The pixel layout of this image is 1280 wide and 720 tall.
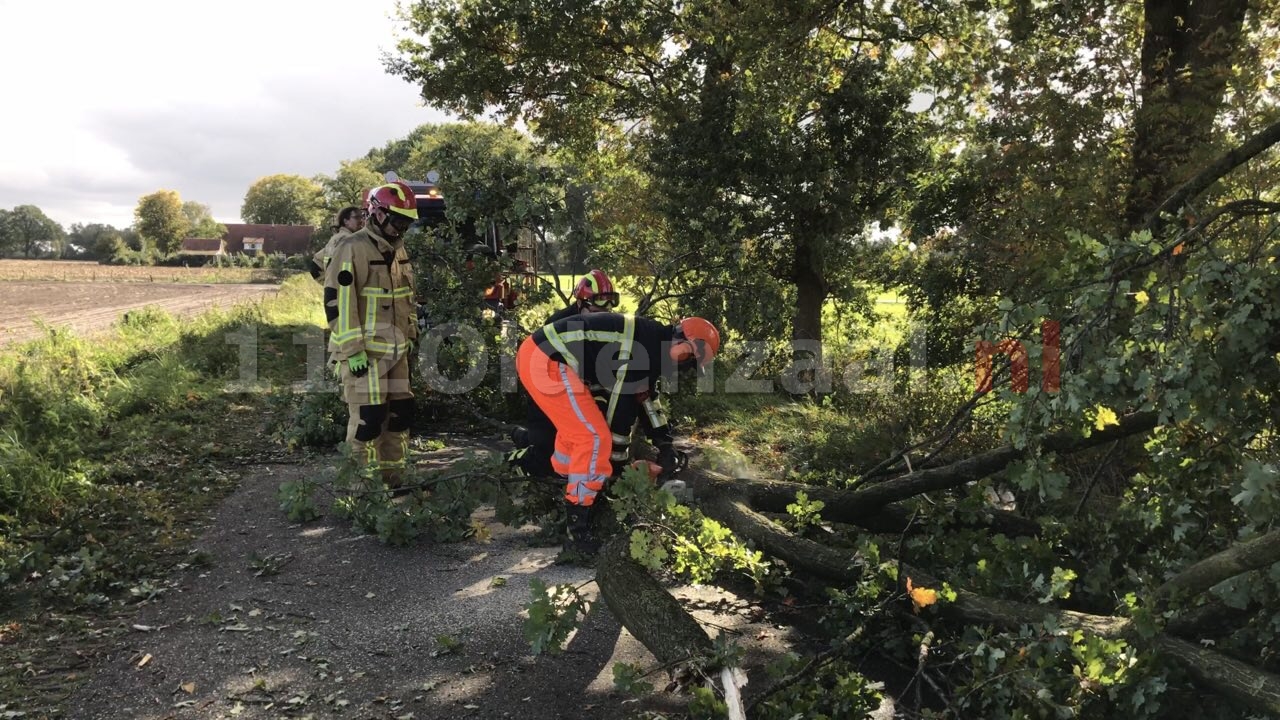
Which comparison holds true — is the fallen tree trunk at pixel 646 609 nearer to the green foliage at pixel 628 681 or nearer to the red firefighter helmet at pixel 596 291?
the green foliage at pixel 628 681

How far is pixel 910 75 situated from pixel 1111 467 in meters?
5.78

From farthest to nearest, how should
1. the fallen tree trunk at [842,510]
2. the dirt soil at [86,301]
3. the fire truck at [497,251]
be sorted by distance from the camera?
the dirt soil at [86,301] → the fire truck at [497,251] → the fallen tree trunk at [842,510]

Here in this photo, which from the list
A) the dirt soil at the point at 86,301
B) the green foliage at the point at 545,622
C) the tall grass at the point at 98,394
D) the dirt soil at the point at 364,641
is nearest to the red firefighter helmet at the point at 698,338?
the dirt soil at the point at 364,641

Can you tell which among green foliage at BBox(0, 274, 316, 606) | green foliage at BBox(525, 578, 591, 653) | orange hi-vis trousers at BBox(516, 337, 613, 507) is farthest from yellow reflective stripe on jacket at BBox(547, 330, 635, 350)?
green foliage at BBox(0, 274, 316, 606)

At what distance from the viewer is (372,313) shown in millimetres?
5352

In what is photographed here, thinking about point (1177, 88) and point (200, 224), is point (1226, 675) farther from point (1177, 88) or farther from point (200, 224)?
point (200, 224)

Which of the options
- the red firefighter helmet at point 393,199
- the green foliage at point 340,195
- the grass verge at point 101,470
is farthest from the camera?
the green foliage at point 340,195

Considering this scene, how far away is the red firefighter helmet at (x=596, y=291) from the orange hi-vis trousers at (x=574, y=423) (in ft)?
2.52

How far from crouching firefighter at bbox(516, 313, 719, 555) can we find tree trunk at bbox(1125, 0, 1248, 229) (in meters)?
3.47

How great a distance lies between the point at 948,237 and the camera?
26.5 ft

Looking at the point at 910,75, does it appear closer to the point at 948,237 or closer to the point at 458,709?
the point at 948,237

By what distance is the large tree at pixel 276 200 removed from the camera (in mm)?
69438

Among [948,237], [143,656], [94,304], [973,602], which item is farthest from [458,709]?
[94,304]

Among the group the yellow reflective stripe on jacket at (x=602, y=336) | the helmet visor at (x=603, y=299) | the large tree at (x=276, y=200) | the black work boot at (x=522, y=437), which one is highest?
the large tree at (x=276, y=200)
